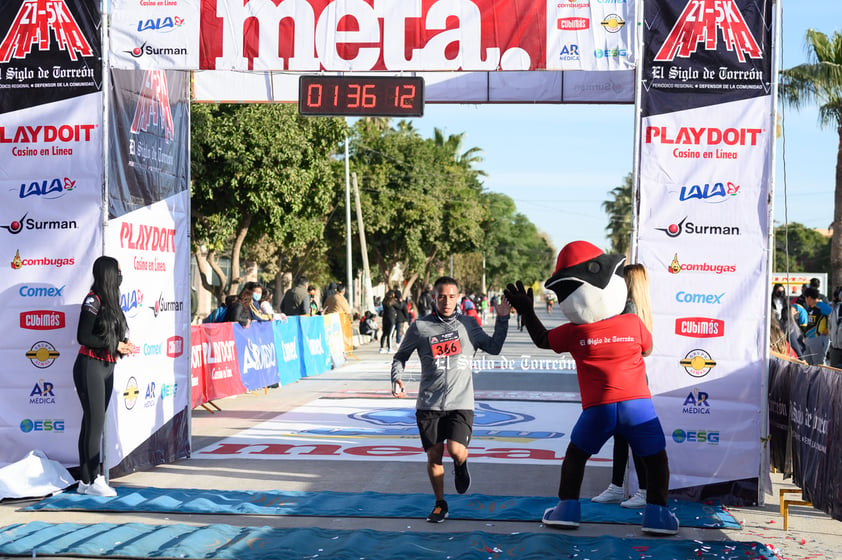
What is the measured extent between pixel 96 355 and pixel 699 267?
209 inches

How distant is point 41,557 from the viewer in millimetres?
6352

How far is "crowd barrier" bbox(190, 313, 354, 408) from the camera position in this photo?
47.6ft

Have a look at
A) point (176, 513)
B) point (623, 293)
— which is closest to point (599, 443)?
point (623, 293)

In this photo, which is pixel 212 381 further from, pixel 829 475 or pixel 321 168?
pixel 321 168

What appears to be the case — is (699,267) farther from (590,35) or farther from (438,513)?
(438,513)

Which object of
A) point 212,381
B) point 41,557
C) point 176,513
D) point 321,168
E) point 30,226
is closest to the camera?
point 41,557

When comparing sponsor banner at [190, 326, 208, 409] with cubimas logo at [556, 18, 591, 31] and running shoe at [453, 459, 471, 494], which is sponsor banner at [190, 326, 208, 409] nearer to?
running shoe at [453, 459, 471, 494]

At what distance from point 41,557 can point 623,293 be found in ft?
14.6

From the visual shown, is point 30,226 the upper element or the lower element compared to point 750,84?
lower

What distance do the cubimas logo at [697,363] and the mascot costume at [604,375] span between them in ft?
4.57

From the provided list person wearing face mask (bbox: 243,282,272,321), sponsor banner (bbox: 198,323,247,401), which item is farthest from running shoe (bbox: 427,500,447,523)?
person wearing face mask (bbox: 243,282,272,321)

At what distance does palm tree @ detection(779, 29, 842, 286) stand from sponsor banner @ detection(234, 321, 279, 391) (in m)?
18.6

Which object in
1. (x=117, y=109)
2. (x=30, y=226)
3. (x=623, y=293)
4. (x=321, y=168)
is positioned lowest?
(x=623, y=293)

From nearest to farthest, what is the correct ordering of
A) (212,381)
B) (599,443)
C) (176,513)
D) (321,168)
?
(599,443) → (176,513) → (212,381) → (321,168)
